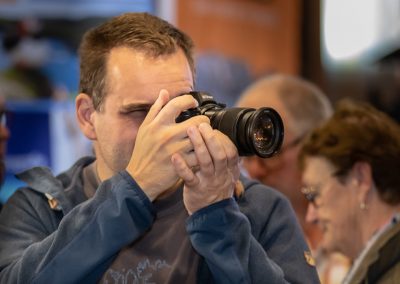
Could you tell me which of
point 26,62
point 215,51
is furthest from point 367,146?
point 215,51

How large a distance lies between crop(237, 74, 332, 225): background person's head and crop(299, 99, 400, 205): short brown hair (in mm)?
336

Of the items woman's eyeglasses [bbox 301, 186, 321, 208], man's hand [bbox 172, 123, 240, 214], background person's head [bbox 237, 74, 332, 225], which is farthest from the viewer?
background person's head [bbox 237, 74, 332, 225]

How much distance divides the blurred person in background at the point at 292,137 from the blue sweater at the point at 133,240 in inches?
40.4

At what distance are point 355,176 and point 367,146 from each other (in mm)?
97

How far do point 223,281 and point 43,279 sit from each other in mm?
321

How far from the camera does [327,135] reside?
7.50 feet

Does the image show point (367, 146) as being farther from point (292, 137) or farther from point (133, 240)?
point (133, 240)

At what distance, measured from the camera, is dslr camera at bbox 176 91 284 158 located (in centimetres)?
137

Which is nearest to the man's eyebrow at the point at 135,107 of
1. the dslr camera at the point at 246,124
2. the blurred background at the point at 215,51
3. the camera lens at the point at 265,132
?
the dslr camera at the point at 246,124

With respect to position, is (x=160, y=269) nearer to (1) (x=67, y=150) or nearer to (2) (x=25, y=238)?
(2) (x=25, y=238)

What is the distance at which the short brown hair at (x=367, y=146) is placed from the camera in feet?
7.32

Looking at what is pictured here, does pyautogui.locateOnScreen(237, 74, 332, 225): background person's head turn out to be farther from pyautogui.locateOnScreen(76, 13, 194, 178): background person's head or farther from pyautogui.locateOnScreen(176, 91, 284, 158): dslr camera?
pyautogui.locateOnScreen(176, 91, 284, 158): dslr camera

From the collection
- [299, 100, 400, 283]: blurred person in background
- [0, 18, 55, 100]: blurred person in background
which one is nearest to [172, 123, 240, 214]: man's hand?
[299, 100, 400, 283]: blurred person in background

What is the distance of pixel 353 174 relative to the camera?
227cm
